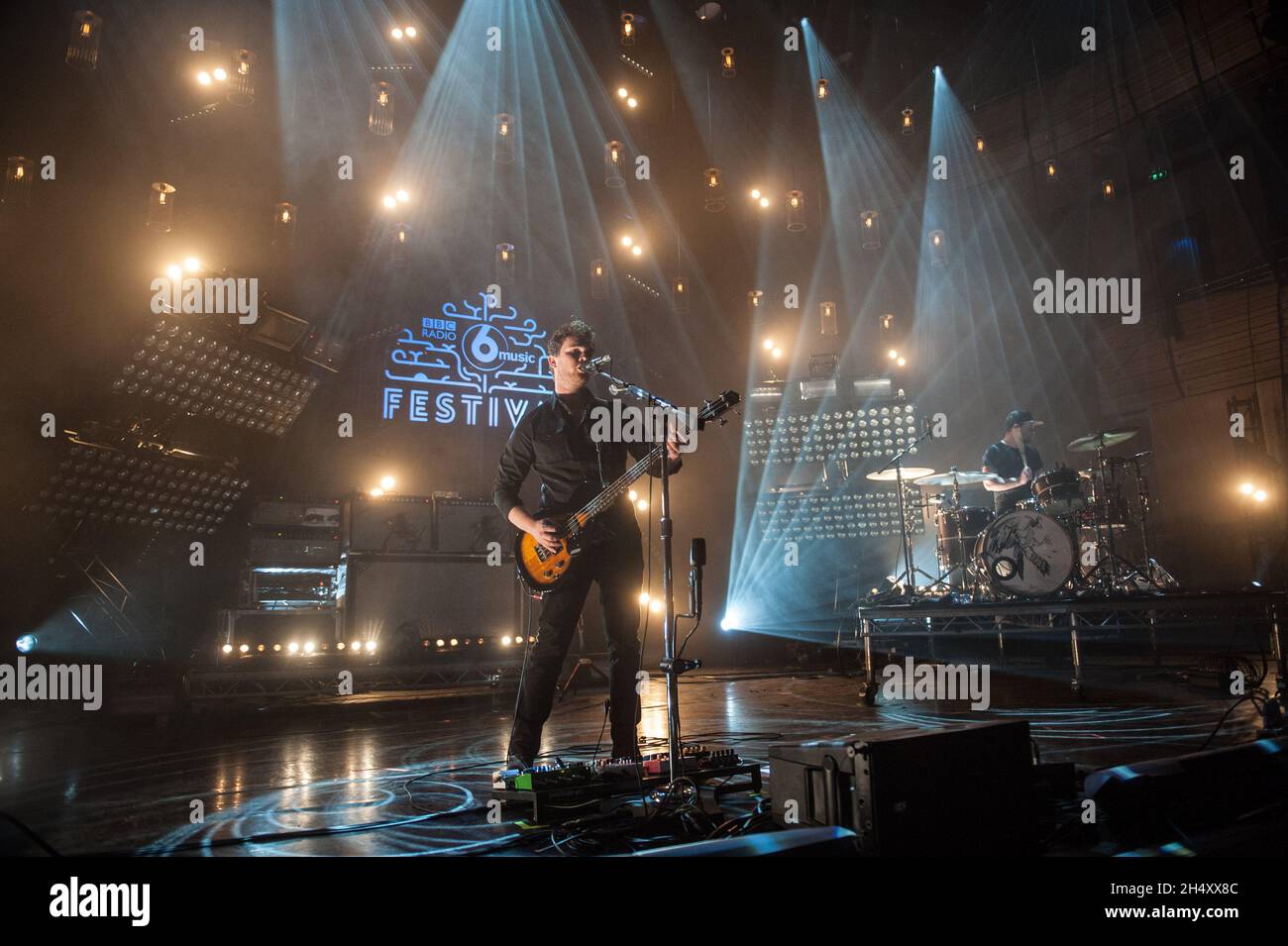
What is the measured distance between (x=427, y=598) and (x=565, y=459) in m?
3.77

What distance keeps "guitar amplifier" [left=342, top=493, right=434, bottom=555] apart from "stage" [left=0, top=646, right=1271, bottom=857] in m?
1.27

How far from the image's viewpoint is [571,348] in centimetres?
345

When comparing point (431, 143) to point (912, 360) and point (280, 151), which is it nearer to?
point (280, 151)

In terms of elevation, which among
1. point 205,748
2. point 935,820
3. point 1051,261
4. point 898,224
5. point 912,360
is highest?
point 898,224

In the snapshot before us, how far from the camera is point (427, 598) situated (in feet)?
21.8

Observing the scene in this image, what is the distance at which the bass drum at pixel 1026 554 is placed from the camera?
6148 mm

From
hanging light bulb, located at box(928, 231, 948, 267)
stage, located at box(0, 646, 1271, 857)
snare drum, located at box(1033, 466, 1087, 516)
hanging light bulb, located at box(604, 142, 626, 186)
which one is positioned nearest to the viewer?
stage, located at box(0, 646, 1271, 857)

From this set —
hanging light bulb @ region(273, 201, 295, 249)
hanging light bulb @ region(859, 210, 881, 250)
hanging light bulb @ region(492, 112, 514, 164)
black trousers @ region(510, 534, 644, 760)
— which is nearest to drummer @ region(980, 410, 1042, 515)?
hanging light bulb @ region(859, 210, 881, 250)

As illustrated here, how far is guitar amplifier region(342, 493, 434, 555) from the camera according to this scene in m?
6.41

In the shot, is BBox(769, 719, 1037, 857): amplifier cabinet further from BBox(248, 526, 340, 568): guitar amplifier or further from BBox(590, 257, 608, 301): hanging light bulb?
BBox(590, 257, 608, 301): hanging light bulb

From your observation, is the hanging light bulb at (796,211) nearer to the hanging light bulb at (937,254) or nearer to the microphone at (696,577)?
the hanging light bulb at (937,254)

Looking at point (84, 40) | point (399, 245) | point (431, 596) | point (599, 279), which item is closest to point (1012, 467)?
point (599, 279)

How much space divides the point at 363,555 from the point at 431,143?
6.04 metres
